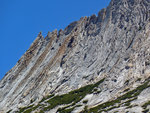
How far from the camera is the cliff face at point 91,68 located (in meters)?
55.2

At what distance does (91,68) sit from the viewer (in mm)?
75125

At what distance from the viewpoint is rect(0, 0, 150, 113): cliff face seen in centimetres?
5518

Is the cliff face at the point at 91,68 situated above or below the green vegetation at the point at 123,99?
above

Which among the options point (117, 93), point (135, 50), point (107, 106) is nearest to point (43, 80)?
point (135, 50)

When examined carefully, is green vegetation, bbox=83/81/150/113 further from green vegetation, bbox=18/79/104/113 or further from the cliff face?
green vegetation, bbox=18/79/104/113

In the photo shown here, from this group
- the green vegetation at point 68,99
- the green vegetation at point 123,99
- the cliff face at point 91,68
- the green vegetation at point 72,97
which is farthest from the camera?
the green vegetation at point 72,97

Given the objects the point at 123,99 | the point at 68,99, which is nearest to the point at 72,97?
the point at 68,99

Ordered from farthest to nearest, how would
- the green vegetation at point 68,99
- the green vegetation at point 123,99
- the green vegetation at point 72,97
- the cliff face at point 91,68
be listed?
1. the green vegetation at point 72,97
2. the green vegetation at point 68,99
3. the cliff face at point 91,68
4. the green vegetation at point 123,99

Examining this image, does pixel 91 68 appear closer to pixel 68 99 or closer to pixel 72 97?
pixel 72 97

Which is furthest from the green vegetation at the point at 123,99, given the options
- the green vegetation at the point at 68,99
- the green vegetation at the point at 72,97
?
the green vegetation at the point at 72,97

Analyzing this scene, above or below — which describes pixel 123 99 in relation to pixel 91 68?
below

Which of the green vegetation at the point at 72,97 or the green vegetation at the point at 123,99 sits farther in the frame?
the green vegetation at the point at 72,97

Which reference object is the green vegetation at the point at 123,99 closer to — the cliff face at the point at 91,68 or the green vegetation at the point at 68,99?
the cliff face at the point at 91,68

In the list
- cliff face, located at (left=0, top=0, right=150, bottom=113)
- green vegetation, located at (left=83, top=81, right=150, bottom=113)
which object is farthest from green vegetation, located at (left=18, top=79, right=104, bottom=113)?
green vegetation, located at (left=83, top=81, right=150, bottom=113)
